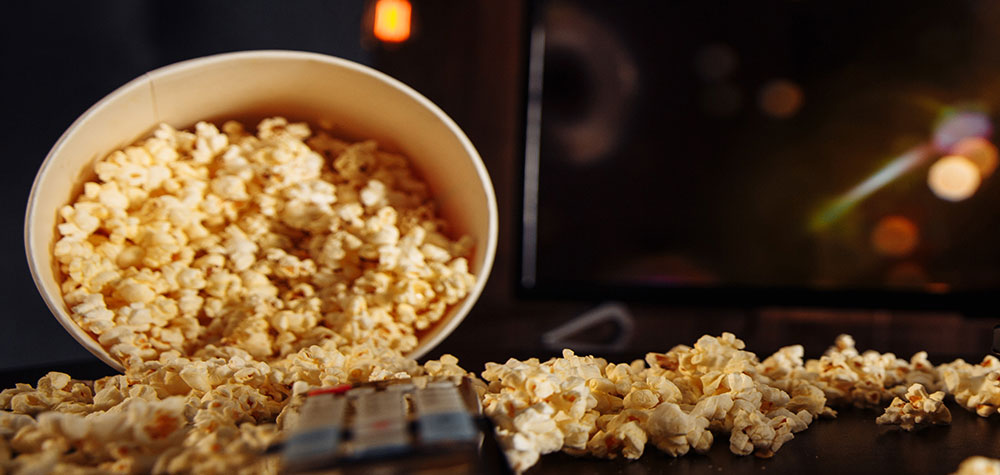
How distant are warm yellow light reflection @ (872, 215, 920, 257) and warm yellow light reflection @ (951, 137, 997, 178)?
0.13 metres

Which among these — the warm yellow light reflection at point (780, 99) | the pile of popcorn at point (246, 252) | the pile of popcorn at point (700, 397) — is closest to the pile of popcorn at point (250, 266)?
the pile of popcorn at point (246, 252)

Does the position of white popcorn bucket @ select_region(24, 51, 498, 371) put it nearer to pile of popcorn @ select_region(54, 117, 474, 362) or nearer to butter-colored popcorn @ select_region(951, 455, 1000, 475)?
pile of popcorn @ select_region(54, 117, 474, 362)

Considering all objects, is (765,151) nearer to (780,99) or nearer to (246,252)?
(780,99)

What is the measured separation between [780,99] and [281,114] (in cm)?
78

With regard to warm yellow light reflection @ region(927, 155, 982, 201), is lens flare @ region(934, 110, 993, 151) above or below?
above

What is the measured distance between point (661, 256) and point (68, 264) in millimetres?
867

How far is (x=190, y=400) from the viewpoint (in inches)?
19.8

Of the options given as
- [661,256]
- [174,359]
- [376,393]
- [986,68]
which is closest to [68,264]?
[174,359]

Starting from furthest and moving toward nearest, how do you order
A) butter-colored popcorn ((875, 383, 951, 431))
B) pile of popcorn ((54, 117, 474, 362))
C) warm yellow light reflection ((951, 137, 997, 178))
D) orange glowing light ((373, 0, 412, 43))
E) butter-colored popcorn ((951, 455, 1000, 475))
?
orange glowing light ((373, 0, 412, 43)) < warm yellow light reflection ((951, 137, 997, 178)) < pile of popcorn ((54, 117, 474, 362)) < butter-colored popcorn ((875, 383, 951, 431)) < butter-colored popcorn ((951, 455, 1000, 475))

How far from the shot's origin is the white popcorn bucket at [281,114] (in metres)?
0.62

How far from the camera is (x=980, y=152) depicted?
102cm

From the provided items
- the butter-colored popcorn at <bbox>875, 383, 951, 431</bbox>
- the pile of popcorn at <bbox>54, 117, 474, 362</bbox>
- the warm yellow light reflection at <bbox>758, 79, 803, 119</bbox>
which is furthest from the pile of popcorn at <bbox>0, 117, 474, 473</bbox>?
the warm yellow light reflection at <bbox>758, 79, 803, 119</bbox>

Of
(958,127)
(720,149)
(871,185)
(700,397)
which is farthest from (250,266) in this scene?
(958,127)

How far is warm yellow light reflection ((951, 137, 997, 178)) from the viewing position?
101cm
